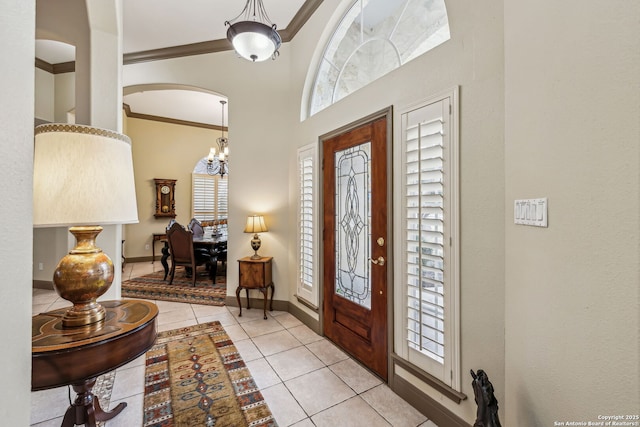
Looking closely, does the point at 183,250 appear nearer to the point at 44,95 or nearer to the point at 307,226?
the point at 307,226

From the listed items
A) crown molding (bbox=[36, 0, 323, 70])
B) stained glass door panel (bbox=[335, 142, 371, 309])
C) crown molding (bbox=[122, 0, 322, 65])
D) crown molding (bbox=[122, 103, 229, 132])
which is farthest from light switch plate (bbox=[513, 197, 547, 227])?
crown molding (bbox=[122, 103, 229, 132])

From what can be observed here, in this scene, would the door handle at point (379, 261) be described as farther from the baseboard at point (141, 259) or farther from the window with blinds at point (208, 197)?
the baseboard at point (141, 259)

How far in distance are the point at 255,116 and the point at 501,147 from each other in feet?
10.6

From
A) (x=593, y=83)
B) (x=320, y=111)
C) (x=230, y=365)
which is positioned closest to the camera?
(x=593, y=83)

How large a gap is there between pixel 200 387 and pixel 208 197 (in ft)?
20.8

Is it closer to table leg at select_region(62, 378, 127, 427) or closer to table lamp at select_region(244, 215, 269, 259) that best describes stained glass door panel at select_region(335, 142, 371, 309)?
table lamp at select_region(244, 215, 269, 259)

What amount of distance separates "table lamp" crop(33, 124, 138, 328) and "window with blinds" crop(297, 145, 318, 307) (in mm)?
2001

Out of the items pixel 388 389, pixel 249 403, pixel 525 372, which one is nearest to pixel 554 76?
pixel 525 372

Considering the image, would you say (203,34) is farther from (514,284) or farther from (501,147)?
(514,284)

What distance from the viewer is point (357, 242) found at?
2.62 metres

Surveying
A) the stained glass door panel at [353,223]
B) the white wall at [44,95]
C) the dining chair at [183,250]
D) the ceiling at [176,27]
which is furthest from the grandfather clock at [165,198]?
the stained glass door panel at [353,223]

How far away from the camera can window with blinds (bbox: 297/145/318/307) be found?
323 cm

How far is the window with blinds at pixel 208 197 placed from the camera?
7656 mm

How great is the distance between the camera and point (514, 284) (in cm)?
134
